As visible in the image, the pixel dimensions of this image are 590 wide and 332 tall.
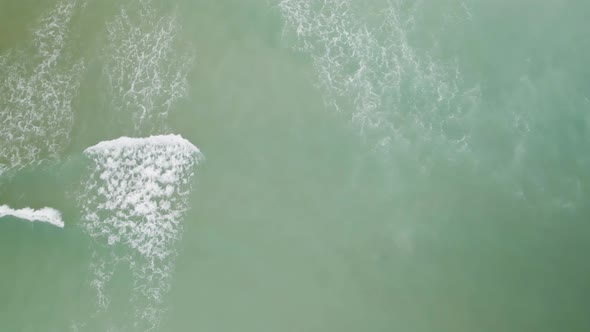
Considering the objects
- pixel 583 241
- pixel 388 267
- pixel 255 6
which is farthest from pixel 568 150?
pixel 255 6

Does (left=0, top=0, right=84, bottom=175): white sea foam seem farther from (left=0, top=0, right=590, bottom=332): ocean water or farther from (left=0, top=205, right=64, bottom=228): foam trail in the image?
(left=0, top=205, right=64, bottom=228): foam trail

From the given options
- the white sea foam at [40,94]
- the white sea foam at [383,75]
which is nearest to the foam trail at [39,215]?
the white sea foam at [40,94]

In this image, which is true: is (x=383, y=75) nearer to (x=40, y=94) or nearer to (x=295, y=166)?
(x=295, y=166)

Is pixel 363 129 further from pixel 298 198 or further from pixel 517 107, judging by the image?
pixel 517 107

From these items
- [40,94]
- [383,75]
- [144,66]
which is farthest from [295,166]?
[40,94]

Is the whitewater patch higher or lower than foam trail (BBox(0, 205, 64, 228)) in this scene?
higher

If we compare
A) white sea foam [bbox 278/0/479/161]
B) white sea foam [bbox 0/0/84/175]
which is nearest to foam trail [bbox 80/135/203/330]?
white sea foam [bbox 0/0/84/175]
